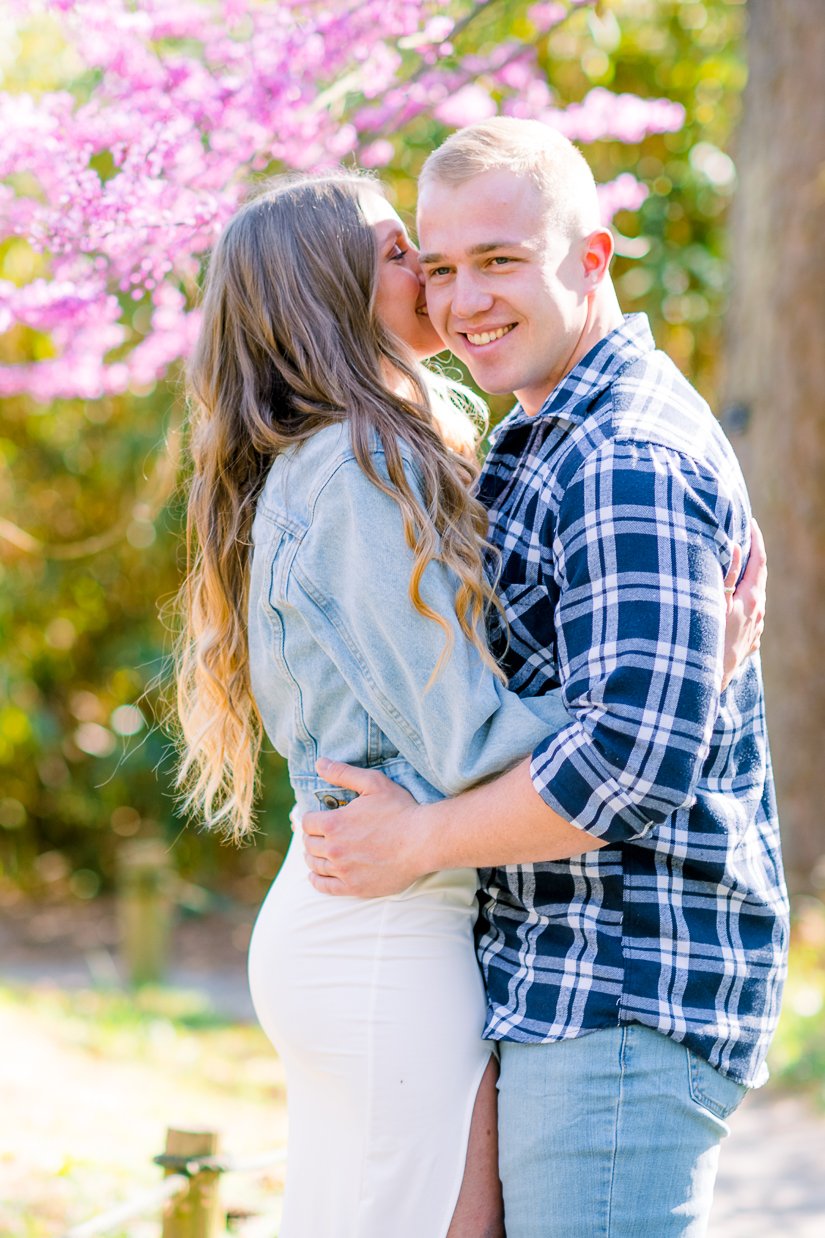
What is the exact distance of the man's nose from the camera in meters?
1.90

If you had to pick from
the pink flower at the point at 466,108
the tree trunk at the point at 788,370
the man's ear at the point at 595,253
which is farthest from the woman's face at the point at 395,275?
the tree trunk at the point at 788,370

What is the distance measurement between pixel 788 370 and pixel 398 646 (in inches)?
190

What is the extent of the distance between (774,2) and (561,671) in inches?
198

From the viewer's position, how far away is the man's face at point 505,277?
1.86 metres

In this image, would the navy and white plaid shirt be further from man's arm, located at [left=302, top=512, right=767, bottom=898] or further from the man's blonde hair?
the man's blonde hair

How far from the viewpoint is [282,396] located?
197 centimetres

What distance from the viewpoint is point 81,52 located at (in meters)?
2.94

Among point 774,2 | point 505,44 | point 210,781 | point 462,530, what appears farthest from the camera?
point 774,2

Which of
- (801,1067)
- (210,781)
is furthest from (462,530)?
(801,1067)

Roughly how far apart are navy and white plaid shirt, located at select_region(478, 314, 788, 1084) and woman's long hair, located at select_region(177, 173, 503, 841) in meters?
0.14

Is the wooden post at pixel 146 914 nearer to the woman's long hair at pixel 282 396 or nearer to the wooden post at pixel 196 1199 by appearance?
the wooden post at pixel 196 1199

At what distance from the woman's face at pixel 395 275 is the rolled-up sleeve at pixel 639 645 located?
0.53 meters

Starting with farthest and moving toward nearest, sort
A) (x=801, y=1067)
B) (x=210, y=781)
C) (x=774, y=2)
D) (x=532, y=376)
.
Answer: (x=774, y=2) → (x=801, y=1067) → (x=210, y=781) → (x=532, y=376)

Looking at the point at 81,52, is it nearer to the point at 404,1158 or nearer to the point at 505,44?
the point at 505,44
